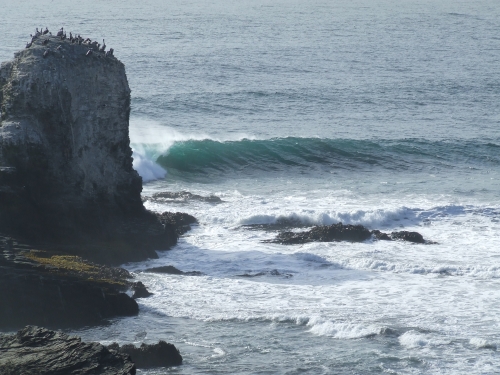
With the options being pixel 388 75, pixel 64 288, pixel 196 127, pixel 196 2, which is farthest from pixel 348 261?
pixel 196 2

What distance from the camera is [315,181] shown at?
3278 centimetres

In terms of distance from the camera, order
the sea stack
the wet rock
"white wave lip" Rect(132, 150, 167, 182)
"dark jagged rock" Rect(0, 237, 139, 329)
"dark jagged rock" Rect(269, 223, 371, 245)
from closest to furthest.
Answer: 1. "dark jagged rock" Rect(0, 237, 139, 329)
2. the sea stack
3. "dark jagged rock" Rect(269, 223, 371, 245)
4. the wet rock
5. "white wave lip" Rect(132, 150, 167, 182)

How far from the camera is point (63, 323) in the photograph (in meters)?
17.5

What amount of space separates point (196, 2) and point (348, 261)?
72497mm

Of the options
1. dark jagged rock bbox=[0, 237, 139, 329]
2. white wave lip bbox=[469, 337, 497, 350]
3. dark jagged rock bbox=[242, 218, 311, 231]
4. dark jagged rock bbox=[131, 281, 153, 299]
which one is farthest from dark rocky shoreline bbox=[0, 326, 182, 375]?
dark jagged rock bbox=[242, 218, 311, 231]

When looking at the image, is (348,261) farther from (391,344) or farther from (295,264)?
(391,344)

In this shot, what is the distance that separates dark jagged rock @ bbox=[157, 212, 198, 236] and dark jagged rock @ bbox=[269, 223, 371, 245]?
260cm

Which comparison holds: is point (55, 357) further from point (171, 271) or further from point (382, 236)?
point (382, 236)

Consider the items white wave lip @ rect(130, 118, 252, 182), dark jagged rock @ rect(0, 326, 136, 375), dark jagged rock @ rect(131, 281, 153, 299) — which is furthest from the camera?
white wave lip @ rect(130, 118, 252, 182)

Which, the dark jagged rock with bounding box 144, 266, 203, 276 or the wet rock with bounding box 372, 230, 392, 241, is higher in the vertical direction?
the wet rock with bounding box 372, 230, 392, 241

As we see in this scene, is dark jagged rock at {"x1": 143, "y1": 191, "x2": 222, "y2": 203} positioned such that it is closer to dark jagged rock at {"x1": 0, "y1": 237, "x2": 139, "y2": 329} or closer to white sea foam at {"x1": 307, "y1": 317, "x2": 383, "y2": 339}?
dark jagged rock at {"x1": 0, "y1": 237, "x2": 139, "y2": 329}

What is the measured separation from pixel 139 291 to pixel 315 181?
14581mm

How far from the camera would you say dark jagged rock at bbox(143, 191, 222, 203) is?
2873 cm

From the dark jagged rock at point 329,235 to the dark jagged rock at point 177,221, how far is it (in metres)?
2.60
